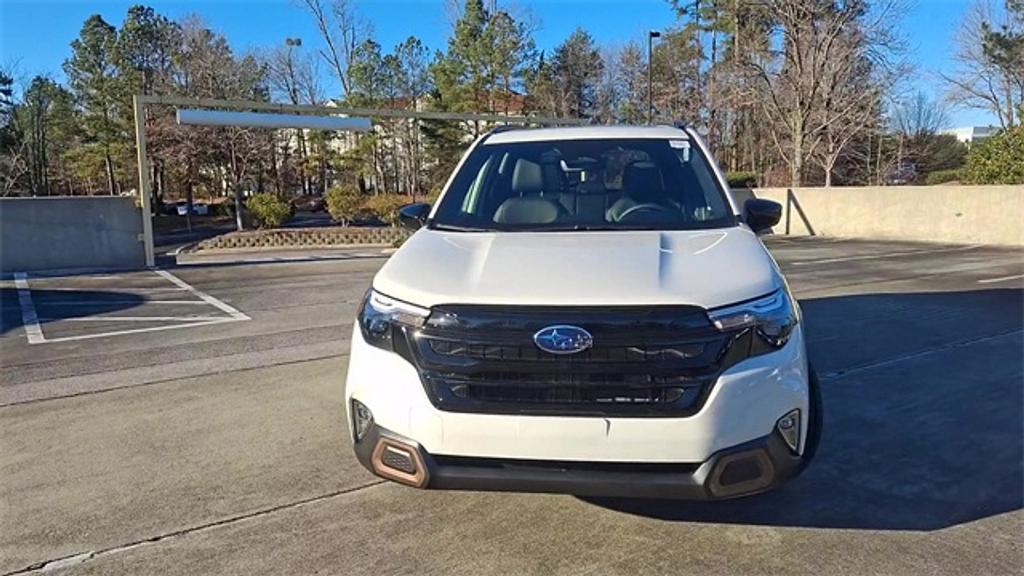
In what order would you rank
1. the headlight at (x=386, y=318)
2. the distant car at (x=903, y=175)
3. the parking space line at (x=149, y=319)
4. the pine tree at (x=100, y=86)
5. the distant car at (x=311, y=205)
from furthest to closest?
the distant car at (x=311, y=205)
the pine tree at (x=100, y=86)
the distant car at (x=903, y=175)
the parking space line at (x=149, y=319)
the headlight at (x=386, y=318)

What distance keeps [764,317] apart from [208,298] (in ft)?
28.7

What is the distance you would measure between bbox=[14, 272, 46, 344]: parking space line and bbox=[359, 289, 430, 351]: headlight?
5763 mm

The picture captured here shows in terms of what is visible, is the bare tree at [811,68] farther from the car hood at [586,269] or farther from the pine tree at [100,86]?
the pine tree at [100,86]

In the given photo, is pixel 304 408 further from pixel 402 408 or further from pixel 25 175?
pixel 25 175

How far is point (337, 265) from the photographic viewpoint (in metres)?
14.3

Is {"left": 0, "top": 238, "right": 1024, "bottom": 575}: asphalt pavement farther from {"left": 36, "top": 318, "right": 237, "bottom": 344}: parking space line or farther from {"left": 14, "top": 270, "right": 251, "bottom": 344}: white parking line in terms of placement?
{"left": 14, "top": 270, "right": 251, "bottom": 344}: white parking line

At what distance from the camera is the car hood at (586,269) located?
96.0 inches

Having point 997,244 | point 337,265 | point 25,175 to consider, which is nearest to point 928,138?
point 997,244

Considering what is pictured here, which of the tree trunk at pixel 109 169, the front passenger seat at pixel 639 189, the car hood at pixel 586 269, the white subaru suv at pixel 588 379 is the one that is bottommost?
the white subaru suv at pixel 588 379

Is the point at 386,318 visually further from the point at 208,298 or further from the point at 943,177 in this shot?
the point at 943,177

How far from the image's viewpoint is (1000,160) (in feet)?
60.1

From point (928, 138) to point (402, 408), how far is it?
46834 millimetres

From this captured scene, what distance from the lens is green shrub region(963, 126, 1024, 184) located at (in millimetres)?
18000

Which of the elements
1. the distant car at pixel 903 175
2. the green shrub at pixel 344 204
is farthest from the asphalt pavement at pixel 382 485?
the distant car at pixel 903 175
